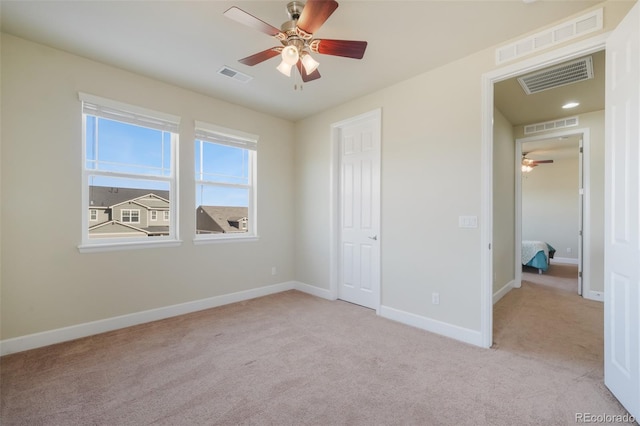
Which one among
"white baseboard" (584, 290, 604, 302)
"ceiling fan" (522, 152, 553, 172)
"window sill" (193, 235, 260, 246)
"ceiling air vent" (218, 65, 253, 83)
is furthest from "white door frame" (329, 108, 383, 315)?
"ceiling fan" (522, 152, 553, 172)

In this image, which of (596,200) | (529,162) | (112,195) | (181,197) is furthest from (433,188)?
(529,162)

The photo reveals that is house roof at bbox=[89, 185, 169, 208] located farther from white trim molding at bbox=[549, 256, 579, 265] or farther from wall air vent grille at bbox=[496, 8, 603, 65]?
white trim molding at bbox=[549, 256, 579, 265]

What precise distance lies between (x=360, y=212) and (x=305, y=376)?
90.9 inches

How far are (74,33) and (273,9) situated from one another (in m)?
1.85

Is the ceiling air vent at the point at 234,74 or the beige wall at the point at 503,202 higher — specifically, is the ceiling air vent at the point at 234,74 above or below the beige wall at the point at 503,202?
above

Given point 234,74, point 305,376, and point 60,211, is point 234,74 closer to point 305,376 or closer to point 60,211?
point 60,211

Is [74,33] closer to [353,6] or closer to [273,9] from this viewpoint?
[273,9]

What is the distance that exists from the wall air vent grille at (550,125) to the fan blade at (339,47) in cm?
425

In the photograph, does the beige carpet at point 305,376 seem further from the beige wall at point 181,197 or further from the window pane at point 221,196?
the window pane at point 221,196

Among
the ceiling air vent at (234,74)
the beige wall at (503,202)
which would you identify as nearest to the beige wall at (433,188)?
the ceiling air vent at (234,74)

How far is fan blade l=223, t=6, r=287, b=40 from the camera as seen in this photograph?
5.57 feet

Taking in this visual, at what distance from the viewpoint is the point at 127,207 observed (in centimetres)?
327

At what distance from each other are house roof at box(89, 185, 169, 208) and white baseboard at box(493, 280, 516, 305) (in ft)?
16.0

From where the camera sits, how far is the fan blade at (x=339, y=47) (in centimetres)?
204
